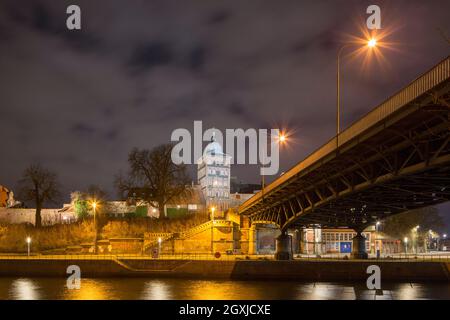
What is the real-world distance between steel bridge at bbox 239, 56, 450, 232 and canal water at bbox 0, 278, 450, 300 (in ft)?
26.6

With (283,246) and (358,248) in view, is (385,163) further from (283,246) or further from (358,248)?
(358,248)

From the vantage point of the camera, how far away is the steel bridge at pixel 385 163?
102 ft

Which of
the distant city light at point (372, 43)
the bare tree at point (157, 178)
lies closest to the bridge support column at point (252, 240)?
the bare tree at point (157, 178)

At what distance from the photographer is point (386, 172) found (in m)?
41.9

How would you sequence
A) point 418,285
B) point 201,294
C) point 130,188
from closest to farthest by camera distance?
1. point 201,294
2. point 418,285
3. point 130,188

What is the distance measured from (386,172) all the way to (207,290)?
19979 mm

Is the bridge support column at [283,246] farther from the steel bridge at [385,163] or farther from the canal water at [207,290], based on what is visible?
the canal water at [207,290]

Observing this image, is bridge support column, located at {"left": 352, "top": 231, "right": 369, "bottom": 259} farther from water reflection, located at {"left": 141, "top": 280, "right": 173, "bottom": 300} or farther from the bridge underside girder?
water reflection, located at {"left": 141, "top": 280, "right": 173, "bottom": 300}

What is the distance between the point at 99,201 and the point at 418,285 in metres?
74.7

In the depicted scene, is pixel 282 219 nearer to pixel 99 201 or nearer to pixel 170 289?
pixel 170 289

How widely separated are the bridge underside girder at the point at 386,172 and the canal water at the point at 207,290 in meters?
8.09
